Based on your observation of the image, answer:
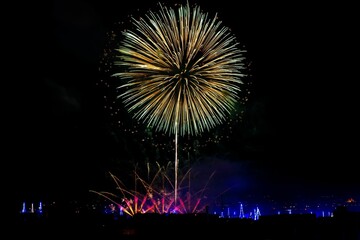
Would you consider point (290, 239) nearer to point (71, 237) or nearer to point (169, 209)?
point (71, 237)

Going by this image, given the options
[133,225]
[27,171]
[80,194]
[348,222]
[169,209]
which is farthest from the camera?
[80,194]

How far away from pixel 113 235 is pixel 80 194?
41.5m

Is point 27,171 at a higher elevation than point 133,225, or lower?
higher

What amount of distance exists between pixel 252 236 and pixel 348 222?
131 inches

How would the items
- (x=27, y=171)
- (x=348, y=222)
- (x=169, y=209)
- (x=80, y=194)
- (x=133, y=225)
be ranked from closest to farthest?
(x=348, y=222)
(x=133, y=225)
(x=169, y=209)
(x=27, y=171)
(x=80, y=194)

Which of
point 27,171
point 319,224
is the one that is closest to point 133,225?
point 319,224

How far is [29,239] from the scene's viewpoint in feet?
47.4

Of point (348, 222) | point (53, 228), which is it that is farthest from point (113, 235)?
point (348, 222)

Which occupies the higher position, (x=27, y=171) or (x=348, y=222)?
(x=27, y=171)

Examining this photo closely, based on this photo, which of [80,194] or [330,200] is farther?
[80,194]

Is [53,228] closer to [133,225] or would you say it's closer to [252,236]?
[133,225]

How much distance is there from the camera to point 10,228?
14.5 metres

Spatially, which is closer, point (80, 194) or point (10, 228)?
point (10, 228)

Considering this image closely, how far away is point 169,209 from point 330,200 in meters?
29.2
